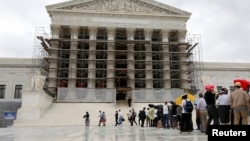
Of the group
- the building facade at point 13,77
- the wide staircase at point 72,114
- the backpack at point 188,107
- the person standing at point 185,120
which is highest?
the building facade at point 13,77

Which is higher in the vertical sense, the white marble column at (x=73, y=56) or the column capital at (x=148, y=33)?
the column capital at (x=148, y=33)

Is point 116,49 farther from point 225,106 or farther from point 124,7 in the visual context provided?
point 225,106

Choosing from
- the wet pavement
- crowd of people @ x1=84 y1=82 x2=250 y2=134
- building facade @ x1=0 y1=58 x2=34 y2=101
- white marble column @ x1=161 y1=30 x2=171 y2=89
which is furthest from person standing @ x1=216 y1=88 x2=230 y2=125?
building facade @ x1=0 y1=58 x2=34 y2=101

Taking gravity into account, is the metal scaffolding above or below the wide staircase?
above

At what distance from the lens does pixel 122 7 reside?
148ft

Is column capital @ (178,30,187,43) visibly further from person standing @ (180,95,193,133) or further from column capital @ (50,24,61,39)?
person standing @ (180,95,193,133)

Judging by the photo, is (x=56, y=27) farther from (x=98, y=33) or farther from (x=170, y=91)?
(x=170, y=91)

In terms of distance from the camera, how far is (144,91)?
35.8 meters

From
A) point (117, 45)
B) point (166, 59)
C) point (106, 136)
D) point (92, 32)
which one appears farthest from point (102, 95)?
point (106, 136)

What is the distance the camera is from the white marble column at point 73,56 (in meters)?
40.5

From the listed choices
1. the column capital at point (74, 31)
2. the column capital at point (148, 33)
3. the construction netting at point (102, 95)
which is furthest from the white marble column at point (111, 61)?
the construction netting at point (102, 95)

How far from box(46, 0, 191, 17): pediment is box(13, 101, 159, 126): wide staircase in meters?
16.7

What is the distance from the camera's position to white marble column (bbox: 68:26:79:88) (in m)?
40.5

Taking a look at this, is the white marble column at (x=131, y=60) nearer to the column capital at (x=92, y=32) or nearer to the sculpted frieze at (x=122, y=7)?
the sculpted frieze at (x=122, y=7)
